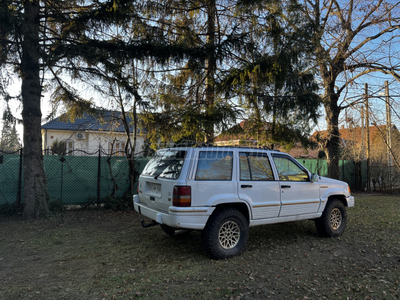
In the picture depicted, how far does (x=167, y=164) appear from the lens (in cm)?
481

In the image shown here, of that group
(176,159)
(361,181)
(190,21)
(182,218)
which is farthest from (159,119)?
(361,181)

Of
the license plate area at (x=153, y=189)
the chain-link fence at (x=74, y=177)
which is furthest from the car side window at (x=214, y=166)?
the chain-link fence at (x=74, y=177)

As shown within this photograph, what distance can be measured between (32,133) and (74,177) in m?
1.94

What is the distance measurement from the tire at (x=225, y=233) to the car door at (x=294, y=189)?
0.96 meters

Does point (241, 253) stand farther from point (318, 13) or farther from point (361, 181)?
point (361, 181)

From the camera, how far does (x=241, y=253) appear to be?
15.5 ft

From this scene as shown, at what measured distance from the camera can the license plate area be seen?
462 cm

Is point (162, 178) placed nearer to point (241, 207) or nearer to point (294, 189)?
point (241, 207)

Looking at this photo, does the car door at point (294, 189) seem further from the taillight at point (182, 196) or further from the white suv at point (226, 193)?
the taillight at point (182, 196)

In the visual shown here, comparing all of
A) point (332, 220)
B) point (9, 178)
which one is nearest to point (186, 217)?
point (332, 220)

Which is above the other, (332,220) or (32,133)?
(32,133)

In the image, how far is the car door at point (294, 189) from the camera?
16.9 ft

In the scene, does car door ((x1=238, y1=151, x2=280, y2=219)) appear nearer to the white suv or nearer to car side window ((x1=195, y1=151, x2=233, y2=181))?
the white suv

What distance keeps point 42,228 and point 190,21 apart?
24.6 ft
